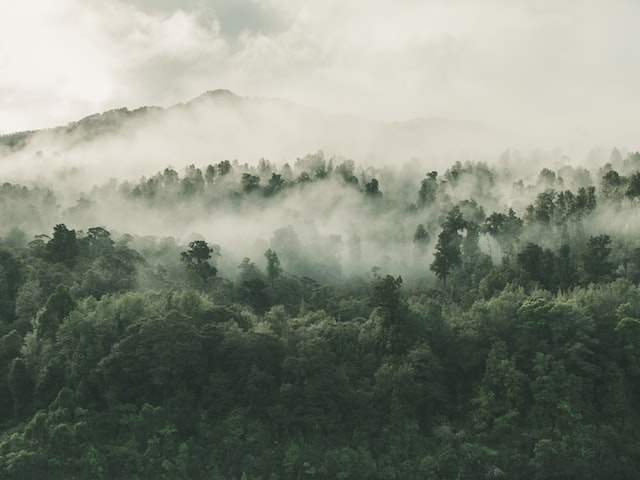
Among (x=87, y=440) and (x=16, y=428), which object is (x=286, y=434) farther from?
(x=16, y=428)

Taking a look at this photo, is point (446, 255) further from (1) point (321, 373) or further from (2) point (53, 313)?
(2) point (53, 313)

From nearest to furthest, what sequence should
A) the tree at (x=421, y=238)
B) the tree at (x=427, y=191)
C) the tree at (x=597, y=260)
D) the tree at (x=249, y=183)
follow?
the tree at (x=597, y=260) < the tree at (x=421, y=238) < the tree at (x=427, y=191) < the tree at (x=249, y=183)

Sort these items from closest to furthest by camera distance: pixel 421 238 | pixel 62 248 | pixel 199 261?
pixel 62 248 → pixel 199 261 → pixel 421 238

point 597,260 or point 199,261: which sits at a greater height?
point 199,261

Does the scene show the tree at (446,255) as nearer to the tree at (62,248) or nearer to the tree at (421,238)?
the tree at (421,238)

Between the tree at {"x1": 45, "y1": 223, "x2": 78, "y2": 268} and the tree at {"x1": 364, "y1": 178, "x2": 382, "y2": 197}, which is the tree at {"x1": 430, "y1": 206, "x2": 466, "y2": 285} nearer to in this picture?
the tree at {"x1": 364, "y1": 178, "x2": 382, "y2": 197}

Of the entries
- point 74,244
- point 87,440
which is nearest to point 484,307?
point 87,440

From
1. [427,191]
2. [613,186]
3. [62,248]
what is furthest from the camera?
[427,191]

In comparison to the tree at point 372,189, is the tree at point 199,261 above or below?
below

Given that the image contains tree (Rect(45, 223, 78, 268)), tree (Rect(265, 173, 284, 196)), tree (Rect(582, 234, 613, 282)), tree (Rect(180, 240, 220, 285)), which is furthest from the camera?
tree (Rect(265, 173, 284, 196))

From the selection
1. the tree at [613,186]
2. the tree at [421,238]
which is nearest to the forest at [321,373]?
the tree at [613,186]

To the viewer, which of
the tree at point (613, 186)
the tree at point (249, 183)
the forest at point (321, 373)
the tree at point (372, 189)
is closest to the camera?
the forest at point (321, 373)

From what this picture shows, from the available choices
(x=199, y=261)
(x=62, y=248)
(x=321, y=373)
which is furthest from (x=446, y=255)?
(x=62, y=248)

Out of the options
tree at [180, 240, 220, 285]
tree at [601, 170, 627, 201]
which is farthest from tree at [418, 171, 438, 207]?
tree at [180, 240, 220, 285]
